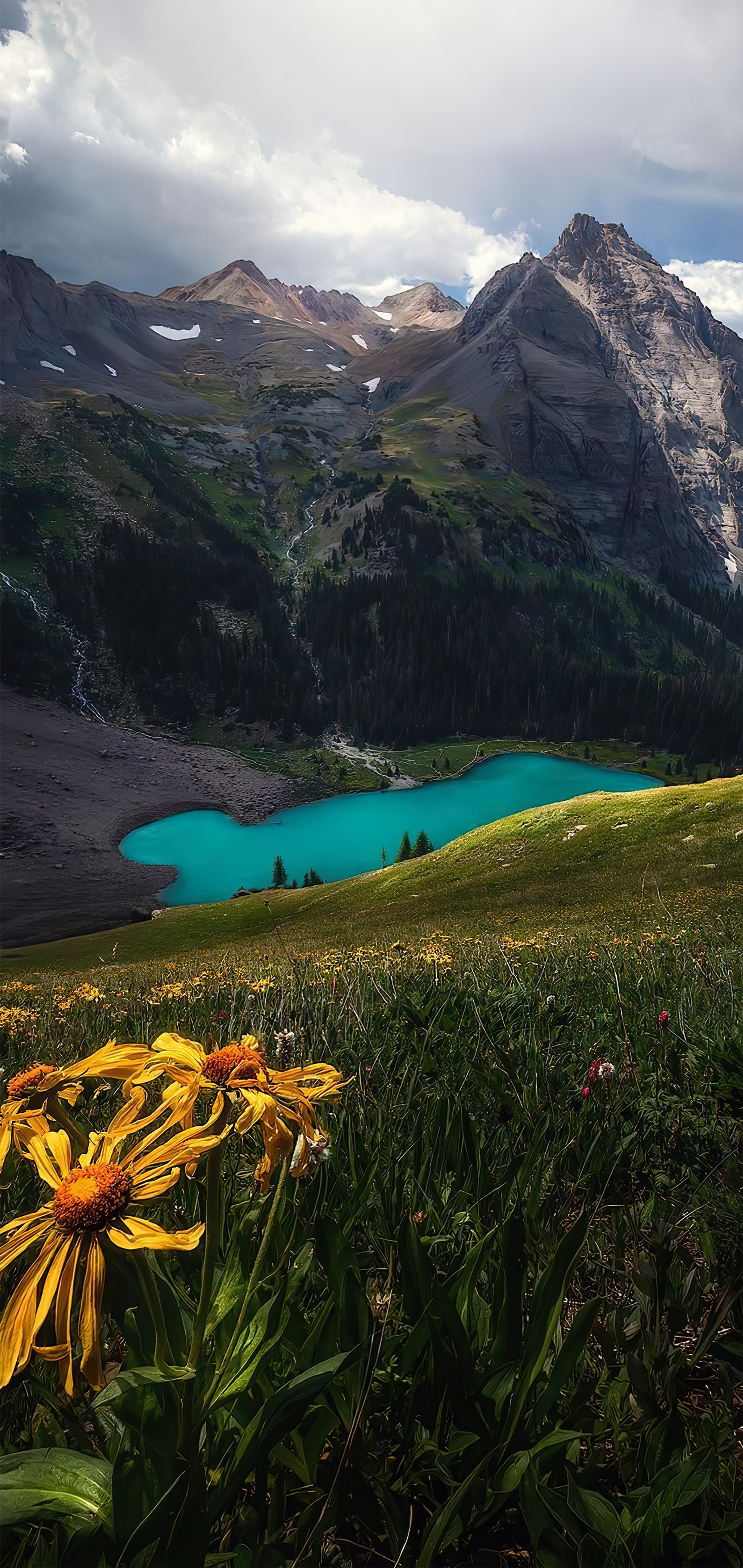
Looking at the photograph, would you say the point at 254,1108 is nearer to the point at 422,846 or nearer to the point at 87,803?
the point at 422,846

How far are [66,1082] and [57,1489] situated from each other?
68 centimetres

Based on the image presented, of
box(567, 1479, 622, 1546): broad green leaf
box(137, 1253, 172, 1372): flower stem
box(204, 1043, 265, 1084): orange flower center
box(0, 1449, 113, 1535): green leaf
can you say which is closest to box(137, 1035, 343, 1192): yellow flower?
box(204, 1043, 265, 1084): orange flower center

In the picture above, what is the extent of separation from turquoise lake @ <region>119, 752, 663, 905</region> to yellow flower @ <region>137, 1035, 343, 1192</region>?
114663 mm

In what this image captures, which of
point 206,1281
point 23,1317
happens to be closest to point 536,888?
point 206,1281

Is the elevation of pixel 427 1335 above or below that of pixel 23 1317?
below

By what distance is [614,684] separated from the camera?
190625mm

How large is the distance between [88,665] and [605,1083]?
207 metres

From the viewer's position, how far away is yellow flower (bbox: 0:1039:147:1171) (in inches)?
51.8

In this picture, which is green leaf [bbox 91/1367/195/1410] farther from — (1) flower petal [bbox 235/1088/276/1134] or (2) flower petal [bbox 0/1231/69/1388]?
(1) flower petal [bbox 235/1088/276/1134]

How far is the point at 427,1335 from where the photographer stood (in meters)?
1.40

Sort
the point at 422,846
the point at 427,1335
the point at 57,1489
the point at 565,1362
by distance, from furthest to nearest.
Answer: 1. the point at 422,846
2. the point at 427,1335
3. the point at 565,1362
4. the point at 57,1489

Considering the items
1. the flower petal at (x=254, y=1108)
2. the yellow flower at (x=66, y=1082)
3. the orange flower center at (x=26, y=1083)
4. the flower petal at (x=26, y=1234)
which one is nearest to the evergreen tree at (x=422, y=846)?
the orange flower center at (x=26, y=1083)

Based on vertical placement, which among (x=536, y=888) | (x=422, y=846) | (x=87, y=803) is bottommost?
(x=422, y=846)

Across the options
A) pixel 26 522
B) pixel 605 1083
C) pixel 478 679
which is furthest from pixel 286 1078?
pixel 26 522
